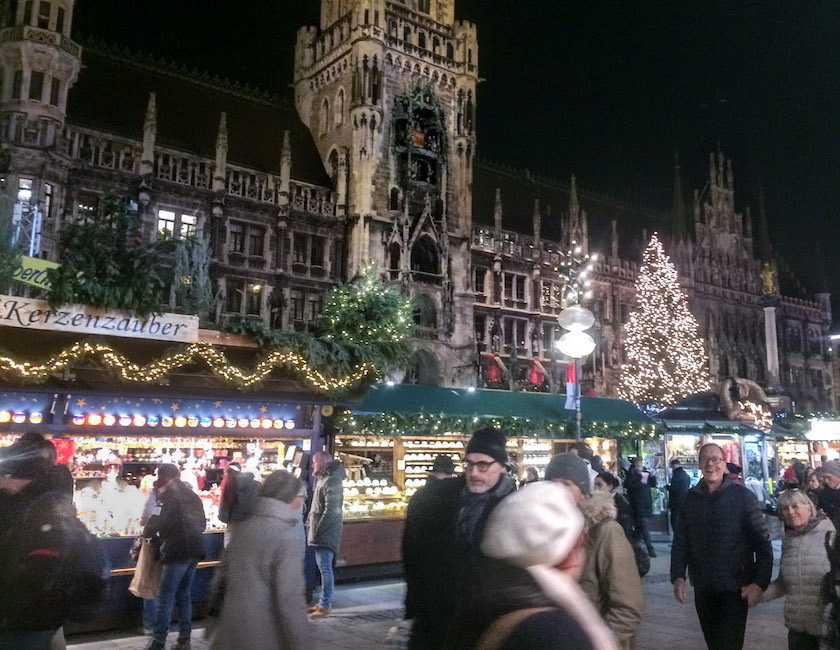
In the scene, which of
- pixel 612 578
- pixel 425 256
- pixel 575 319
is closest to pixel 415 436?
pixel 575 319

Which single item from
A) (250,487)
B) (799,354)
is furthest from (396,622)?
(799,354)

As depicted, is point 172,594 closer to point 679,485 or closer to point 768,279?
point 679,485

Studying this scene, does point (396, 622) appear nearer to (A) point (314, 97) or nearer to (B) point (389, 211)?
(B) point (389, 211)

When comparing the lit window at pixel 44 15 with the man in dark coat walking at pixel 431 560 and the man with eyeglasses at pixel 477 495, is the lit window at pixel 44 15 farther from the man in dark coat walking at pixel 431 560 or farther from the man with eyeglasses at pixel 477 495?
the man with eyeglasses at pixel 477 495

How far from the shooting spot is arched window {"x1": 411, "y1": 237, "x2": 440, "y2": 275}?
33.1 meters

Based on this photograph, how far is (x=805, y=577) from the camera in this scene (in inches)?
183

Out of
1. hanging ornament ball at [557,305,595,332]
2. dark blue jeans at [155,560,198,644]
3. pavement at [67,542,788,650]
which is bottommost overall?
pavement at [67,542,788,650]

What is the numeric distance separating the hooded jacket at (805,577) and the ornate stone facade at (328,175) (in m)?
21.9

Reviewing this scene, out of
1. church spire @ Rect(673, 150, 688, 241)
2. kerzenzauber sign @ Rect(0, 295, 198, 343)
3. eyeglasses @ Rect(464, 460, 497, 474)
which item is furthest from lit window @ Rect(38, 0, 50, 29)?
church spire @ Rect(673, 150, 688, 241)

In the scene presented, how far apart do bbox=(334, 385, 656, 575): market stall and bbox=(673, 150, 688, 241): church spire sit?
3332cm

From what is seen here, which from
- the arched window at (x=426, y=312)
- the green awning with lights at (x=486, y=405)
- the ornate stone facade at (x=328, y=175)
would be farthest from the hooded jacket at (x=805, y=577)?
the arched window at (x=426, y=312)

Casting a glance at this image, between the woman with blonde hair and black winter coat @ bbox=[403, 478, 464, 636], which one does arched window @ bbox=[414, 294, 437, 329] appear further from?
black winter coat @ bbox=[403, 478, 464, 636]

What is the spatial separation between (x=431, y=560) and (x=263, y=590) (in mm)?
967

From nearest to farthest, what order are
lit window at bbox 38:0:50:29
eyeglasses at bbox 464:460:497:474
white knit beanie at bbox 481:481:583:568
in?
1. white knit beanie at bbox 481:481:583:568
2. eyeglasses at bbox 464:460:497:474
3. lit window at bbox 38:0:50:29
